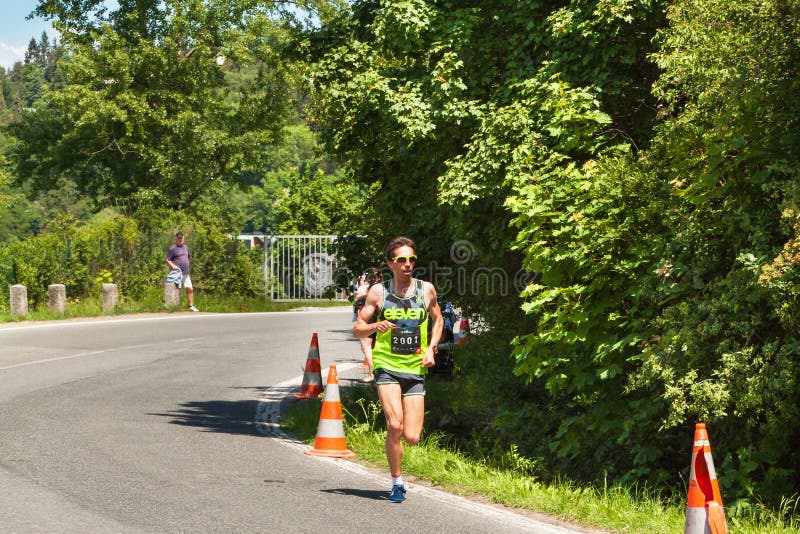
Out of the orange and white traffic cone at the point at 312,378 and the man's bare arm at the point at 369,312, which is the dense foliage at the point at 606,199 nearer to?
the man's bare arm at the point at 369,312

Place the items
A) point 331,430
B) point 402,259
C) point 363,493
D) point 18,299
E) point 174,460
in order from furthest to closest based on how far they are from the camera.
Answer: point 18,299 < point 331,430 < point 174,460 < point 363,493 < point 402,259

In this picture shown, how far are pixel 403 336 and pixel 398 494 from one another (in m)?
1.18

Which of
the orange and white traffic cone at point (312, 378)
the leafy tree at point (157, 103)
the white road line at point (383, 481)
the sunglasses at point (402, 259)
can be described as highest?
the leafy tree at point (157, 103)

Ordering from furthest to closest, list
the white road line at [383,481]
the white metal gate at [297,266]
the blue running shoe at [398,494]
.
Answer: the white metal gate at [297,266], the blue running shoe at [398,494], the white road line at [383,481]

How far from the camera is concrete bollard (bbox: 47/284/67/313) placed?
26672 mm

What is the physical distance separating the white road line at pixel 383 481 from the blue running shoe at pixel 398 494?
0.34 metres

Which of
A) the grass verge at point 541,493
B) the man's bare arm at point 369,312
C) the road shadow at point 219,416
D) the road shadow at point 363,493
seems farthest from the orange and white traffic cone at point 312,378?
the man's bare arm at point 369,312

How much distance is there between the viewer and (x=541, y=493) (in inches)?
321

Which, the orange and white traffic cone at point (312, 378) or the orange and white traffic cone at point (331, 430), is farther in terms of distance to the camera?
the orange and white traffic cone at point (312, 378)

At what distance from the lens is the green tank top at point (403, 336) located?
7988mm

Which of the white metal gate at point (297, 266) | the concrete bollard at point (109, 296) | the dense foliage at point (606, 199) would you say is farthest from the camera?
the white metal gate at point (297, 266)

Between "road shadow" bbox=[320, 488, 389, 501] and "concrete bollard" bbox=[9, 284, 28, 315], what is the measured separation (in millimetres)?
19268

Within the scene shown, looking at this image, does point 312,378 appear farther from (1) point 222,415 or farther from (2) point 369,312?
(2) point 369,312

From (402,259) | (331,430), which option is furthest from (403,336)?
(331,430)
